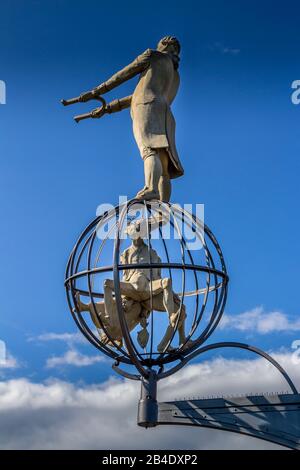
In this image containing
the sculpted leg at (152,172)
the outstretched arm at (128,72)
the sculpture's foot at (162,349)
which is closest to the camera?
the sculpture's foot at (162,349)

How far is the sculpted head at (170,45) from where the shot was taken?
454 inches

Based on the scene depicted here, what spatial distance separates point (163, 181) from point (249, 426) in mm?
3983

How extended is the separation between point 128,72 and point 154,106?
78cm

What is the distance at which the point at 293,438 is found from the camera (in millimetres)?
8617

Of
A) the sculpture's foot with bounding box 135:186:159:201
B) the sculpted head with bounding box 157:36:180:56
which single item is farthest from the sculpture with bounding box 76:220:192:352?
the sculpted head with bounding box 157:36:180:56

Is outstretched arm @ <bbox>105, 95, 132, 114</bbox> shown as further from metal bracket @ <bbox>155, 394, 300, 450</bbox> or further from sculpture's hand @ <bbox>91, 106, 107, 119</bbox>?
metal bracket @ <bbox>155, 394, 300, 450</bbox>

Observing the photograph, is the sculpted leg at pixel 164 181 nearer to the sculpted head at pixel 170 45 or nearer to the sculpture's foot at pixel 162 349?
the sculpted head at pixel 170 45

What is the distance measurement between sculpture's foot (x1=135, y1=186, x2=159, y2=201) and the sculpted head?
8.65 ft

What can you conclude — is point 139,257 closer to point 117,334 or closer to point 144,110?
point 117,334

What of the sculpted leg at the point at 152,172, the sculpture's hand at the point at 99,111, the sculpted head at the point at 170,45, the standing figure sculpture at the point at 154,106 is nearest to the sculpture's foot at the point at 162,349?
the sculpted leg at the point at 152,172

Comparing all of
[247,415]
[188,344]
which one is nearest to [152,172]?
[188,344]

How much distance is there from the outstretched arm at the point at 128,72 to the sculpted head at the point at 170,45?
39cm

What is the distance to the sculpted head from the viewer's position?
1154cm

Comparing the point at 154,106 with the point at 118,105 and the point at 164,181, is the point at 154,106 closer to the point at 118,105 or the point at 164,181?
the point at 118,105
